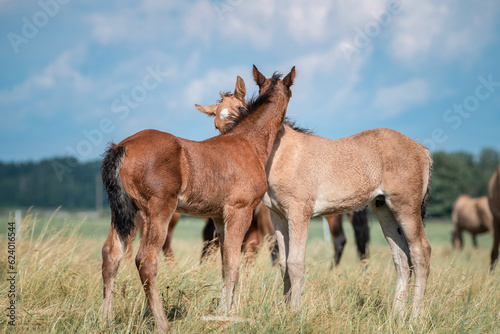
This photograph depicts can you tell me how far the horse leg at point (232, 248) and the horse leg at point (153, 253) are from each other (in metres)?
0.63

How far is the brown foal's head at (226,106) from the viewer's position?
17.3ft

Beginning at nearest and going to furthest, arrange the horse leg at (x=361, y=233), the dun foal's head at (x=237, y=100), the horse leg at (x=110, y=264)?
the horse leg at (x=110, y=264) < the dun foal's head at (x=237, y=100) < the horse leg at (x=361, y=233)

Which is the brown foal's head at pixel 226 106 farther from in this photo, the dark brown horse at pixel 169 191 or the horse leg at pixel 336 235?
the horse leg at pixel 336 235

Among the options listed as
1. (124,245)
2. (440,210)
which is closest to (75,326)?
(124,245)

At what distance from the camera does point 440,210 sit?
179ft

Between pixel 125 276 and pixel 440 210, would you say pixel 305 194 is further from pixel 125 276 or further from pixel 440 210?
pixel 440 210

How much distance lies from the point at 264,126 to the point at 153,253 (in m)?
1.89

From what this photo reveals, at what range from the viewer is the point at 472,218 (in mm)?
21344

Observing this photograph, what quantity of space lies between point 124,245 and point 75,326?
0.75 metres

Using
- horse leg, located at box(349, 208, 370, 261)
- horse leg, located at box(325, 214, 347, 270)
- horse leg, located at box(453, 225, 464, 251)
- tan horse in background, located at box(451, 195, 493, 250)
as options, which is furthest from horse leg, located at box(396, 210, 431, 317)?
horse leg, located at box(453, 225, 464, 251)

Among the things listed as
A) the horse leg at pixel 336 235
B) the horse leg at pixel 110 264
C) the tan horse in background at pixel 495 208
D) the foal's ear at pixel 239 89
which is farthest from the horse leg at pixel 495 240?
the horse leg at pixel 110 264

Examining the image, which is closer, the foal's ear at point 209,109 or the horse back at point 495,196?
the foal's ear at point 209,109

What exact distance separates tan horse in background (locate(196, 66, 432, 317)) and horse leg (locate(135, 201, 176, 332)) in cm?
144

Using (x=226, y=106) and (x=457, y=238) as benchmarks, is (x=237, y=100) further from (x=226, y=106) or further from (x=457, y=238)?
(x=457, y=238)
